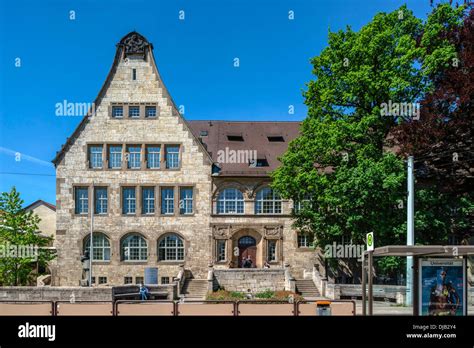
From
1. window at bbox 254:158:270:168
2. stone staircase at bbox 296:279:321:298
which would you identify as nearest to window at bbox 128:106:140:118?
window at bbox 254:158:270:168

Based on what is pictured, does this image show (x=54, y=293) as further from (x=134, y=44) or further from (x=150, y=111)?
(x=134, y=44)

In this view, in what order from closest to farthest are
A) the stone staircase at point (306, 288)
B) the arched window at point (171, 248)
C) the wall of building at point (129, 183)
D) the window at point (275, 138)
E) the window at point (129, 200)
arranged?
1. the stone staircase at point (306, 288)
2. the wall of building at point (129, 183)
3. the arched window at point (171, 248)
4. the window at point (129, 200)
5. the window at point (275, 138)

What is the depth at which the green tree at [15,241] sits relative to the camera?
107ft

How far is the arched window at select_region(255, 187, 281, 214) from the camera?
37.9m

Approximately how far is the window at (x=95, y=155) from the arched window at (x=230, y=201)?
8565mm

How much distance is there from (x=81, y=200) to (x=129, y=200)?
130 inches

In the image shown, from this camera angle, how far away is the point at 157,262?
3716 cm

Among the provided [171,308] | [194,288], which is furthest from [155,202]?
[171,308]

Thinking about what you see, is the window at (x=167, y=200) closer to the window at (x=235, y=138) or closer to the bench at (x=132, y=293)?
the window at (x=235, y=138)

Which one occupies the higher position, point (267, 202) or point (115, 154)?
point (115, 154)

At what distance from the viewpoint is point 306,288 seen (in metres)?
33.6

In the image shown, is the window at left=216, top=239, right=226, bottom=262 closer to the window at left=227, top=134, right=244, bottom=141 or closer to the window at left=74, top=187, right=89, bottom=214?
the window at left=227, top=134, right=244, bottom=141

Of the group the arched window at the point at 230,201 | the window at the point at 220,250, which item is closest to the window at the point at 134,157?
the arched window at the point at 230,201

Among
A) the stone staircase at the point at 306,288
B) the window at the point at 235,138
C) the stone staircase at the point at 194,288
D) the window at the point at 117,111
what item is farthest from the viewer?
the window at the point at 235,138
